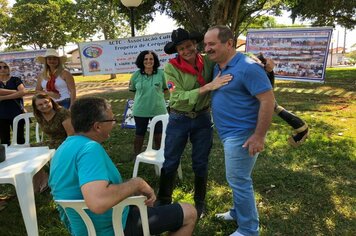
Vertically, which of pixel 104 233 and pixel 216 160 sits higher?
pixel 104 233

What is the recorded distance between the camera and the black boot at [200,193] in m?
3.38

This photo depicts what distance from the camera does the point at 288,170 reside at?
446 centimetres

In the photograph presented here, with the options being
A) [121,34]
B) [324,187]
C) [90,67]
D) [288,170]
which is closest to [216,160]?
[288,170]

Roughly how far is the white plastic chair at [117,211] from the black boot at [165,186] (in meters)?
1.33

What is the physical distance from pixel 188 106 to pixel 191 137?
369mm

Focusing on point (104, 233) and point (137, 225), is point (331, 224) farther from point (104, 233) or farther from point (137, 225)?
point (104, 233)

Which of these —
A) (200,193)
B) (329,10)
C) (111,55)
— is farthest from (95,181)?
(329,10)

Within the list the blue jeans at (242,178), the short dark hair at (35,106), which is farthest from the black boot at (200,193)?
the short dark hair at (35,106)

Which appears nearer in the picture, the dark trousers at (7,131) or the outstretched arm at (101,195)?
the outstretched arm at (101,195)

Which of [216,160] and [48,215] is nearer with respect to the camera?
[48,215]

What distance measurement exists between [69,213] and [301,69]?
259 inches

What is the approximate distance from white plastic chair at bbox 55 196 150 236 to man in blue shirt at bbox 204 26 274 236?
0.91 metres

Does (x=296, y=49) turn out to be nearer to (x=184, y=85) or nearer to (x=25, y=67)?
(x=184, y=85)

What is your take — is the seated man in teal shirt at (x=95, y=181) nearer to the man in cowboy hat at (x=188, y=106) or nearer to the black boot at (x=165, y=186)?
the man in cowboy hat at (x=188, y=106)
